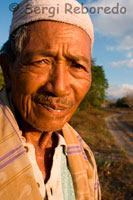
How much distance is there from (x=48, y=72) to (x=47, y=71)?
0.01 metres

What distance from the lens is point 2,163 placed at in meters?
1.03

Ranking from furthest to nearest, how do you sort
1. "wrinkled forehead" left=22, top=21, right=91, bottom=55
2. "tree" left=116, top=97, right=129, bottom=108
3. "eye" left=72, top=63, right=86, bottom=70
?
"tree" left=116, top=97, right=129, bottom=108
"eye" left=72, top=63, right=86, bottom=70
"wrinkled forehead" left=22, top=21, right=91, bottom=55

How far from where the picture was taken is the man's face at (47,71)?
1.18 metres

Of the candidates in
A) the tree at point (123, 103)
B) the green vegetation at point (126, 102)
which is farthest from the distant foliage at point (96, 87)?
the tree at point (123, 103)

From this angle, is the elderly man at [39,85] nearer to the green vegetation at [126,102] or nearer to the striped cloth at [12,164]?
the striped cloth at [12,164]

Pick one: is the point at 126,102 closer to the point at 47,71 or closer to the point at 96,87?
the point at 96,87

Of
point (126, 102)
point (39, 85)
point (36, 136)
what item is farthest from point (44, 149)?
point (126, 102)

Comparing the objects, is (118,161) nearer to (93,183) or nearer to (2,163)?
(93,183)

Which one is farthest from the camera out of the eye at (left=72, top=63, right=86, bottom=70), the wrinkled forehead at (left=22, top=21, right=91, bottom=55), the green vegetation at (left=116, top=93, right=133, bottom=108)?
the green vegetation at (left=116, top=93, right=133, bottom=108)

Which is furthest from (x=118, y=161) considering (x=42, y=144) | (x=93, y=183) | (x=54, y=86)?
(x=54, y=86)

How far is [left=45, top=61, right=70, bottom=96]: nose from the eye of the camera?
3.84ft

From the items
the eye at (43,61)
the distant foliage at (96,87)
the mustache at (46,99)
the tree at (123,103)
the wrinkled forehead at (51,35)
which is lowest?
the tree at (123,103)

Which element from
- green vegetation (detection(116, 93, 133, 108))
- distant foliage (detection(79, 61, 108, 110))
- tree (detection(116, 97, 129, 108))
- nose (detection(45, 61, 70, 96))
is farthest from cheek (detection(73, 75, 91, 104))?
tree (detection(116, 97, 129, 108))

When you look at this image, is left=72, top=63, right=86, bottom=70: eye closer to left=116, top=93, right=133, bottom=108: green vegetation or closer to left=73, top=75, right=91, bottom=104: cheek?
left=73, top=75, right=91, bottom=104: cheek
